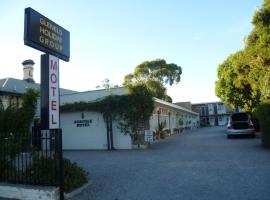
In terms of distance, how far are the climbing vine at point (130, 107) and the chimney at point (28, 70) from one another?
12.5m

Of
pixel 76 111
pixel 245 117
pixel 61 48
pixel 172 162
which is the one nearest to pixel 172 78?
pixel 245 117

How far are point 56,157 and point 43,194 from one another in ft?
2.72

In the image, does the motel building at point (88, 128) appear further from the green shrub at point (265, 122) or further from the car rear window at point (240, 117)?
the green shrub at point (265, 122)

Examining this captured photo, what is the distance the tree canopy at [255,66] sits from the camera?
687 inches

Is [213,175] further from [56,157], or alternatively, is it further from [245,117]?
[245,117]

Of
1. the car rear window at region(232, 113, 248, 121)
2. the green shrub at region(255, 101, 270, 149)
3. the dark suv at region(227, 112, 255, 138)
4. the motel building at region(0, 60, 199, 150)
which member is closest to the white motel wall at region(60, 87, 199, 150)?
the motel building at region(0, 60, 199, 150)

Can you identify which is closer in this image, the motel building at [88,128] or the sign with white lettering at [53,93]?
the sign with white lettering at [53,93]

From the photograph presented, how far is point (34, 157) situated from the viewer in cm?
739

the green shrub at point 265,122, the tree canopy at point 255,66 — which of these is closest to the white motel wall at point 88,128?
the green shrub at point 265,122

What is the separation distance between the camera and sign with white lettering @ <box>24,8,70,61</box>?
7.09 m

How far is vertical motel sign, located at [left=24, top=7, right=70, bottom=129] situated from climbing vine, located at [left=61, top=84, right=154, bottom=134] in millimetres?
9011

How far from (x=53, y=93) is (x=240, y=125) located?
15.7 meters

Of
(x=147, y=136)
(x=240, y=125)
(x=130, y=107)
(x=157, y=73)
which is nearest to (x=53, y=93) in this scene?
(x=130, y=107)

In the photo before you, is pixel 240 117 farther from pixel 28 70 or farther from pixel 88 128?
pixel 28 70
